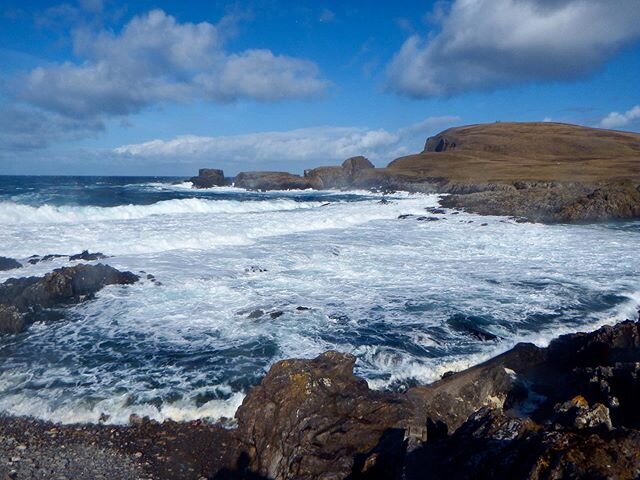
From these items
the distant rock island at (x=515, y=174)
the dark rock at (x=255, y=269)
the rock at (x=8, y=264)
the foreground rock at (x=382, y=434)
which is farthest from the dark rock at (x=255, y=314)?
the distant rock island at (x=515, y=174)

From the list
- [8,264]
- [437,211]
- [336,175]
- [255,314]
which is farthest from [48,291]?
[336,175]

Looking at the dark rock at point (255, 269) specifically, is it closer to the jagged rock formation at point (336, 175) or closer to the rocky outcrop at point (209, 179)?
the jagged rock formation at point (336, 175)

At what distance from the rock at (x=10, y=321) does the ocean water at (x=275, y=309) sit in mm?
358

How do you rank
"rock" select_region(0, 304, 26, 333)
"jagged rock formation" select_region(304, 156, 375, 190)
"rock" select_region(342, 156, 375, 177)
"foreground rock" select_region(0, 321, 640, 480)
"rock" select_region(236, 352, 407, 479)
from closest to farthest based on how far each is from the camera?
"foreground rock" select_region(0, 321, 640, 480) → "rock" select_region(236, 352, 407, 479) → "rock" select_region(0, 304, 26, 333) → "jagged rock formation" select_region(304, 156, 375, 190) → "rock" select_region(342, 156, 375, 177)

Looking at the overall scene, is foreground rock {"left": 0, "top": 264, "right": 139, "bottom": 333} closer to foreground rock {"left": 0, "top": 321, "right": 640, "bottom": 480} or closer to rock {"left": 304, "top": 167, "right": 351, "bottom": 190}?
foreground rock {"left": 0, "top": 321, "right": 640, "bottom": 480}

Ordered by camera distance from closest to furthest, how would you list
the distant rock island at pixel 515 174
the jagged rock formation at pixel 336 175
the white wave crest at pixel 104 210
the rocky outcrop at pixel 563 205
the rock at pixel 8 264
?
the rock at pixel 8 264 → the white wave crest at pixel 104 210 → the rocky outcrop at pixel 563 205 → the distant rock island at pixel 515 174 → the jagged rock formation at pixel 336 175

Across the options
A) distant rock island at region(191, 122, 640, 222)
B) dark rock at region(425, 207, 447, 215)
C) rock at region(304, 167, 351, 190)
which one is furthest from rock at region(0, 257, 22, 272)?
rock at region(304, 167, 351, 190)

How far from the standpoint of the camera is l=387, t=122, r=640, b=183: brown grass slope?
6041cm

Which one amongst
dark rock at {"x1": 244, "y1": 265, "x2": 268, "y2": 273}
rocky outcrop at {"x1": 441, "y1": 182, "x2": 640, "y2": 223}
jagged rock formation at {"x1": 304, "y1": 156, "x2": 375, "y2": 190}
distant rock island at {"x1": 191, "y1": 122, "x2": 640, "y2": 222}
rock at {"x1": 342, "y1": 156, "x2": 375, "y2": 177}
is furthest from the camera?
rock at {"x1": 342, "y1": 156, "x2": 375, "y2": 177}

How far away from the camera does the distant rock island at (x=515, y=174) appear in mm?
35688

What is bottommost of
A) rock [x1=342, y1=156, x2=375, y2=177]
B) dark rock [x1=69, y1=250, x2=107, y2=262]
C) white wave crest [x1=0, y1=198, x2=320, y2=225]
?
dark rock [x1=69, y1=250, x2=107, y2=262]

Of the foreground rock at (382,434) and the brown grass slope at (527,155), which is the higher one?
the brown grass slope at (527,155)

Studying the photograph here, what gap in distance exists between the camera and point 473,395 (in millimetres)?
8008

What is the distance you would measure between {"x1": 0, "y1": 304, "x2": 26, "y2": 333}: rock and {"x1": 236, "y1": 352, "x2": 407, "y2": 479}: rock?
741 centimetres
